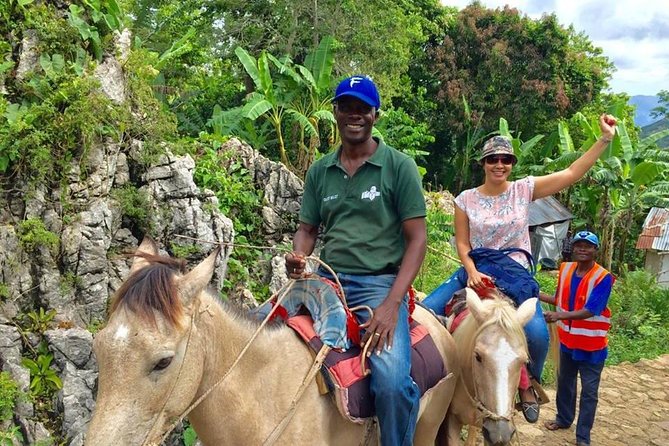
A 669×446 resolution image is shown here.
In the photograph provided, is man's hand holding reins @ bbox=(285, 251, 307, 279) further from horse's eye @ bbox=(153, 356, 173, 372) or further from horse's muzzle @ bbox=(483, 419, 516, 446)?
horse's muzzle @ bbox=(483, 419, 516, 446)

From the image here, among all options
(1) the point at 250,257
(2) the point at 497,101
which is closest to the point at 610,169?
(2) the point at 497,101

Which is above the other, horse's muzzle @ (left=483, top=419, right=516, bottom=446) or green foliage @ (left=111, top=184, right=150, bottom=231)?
green foliage @ (left=111, top=184, right=150, bottom=231)

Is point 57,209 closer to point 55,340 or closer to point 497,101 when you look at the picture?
point 55,340

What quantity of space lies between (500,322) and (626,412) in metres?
4.77

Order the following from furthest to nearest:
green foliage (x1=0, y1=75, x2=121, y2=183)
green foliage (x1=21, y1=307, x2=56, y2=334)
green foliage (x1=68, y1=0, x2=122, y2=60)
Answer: green foliage (x1=68, y1=0, x2=122, y2=60)
green foliage (x1=0, y1=75, x2=121, y2=183)
green foliage (x1=21, y1=307, x2=56, y2=334)

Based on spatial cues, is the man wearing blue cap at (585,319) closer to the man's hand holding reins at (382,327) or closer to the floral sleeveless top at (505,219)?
the floral sleeveless top at (505,219)

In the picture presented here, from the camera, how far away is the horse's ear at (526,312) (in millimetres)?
3281

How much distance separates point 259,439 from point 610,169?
1321 cm

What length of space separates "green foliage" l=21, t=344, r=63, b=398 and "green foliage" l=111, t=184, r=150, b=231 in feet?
6.46

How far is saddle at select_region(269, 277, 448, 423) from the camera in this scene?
2.53m

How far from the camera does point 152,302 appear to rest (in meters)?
1.92

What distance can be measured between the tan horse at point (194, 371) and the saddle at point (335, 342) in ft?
0.28

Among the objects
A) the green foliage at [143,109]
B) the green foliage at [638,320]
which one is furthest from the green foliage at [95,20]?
the green foliage at [638,320]

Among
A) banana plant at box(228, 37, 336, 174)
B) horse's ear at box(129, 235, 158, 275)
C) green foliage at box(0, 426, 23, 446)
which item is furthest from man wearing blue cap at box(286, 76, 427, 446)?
banana plant at box(228, 37, 336, 174)
